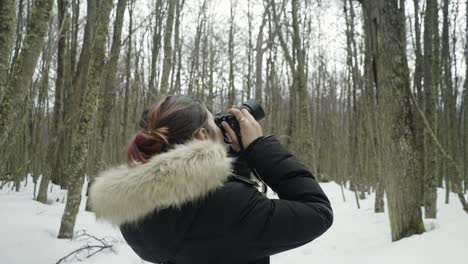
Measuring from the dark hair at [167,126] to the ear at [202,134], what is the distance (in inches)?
0.5

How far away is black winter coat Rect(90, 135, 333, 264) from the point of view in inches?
38.1

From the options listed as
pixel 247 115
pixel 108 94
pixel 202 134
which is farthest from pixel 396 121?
pixel 108 94

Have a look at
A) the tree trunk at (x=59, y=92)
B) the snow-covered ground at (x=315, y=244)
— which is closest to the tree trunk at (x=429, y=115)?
the snow-covered ground at (x=315, y=244)

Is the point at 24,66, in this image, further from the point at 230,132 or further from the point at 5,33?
the point at 230,132

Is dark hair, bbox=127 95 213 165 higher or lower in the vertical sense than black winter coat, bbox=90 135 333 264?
higher

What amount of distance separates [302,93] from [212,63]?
11.0 m

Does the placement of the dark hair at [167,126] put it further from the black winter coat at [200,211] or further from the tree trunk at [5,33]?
the tree trunk at [5,33]

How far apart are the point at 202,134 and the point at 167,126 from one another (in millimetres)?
116

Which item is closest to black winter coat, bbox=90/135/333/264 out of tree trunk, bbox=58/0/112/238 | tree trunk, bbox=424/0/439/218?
tree trunk, bbox=58/0/112/238

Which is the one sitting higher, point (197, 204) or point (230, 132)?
point (230, 132)

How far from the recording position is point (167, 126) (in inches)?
43.3

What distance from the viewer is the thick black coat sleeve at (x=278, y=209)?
0.98 meters

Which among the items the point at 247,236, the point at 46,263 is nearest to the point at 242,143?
the point at 247,236

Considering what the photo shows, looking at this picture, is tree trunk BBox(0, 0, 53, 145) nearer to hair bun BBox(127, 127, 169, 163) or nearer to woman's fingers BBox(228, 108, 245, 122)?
hair bun BBox(127, 127, 169, 163)
